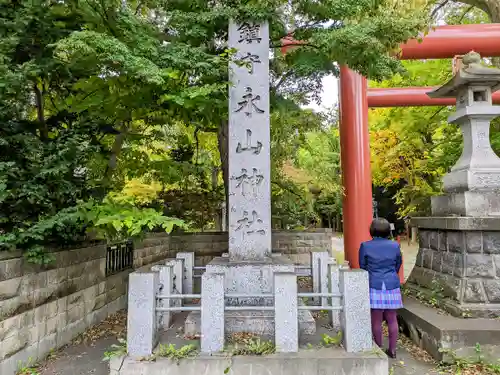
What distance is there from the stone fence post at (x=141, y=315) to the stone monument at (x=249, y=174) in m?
0.91

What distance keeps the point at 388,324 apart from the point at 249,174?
2541 millimetres

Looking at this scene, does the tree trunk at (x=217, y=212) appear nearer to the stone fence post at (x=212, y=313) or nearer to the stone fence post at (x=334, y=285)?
the stone fence post at (x=334, y=285)

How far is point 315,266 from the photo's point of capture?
5.39 m

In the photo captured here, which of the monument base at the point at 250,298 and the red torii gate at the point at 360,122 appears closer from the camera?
the monument base at the point at 250,298

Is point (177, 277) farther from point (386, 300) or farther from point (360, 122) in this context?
point (360, 122)

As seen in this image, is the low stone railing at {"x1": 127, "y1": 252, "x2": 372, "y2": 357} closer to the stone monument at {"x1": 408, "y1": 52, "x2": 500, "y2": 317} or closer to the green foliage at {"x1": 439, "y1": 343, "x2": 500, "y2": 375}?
the green foliage at {"x1": 439, "y1": 343, "x2": 500, "y2": 375}

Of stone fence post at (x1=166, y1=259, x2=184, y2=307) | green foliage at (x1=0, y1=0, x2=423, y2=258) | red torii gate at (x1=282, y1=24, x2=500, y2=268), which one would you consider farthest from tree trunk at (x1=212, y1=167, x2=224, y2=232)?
stone fence post at (x1=166, y1=259, x2=184, y2=307)

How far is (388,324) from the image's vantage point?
14.4 feet

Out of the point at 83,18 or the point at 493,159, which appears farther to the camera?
the point at 493,159

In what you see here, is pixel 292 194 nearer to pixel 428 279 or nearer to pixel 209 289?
pixel 428 279

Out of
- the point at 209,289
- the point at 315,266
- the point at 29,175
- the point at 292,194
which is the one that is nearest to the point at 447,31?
the point at 292,194

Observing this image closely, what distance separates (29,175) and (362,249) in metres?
4.12

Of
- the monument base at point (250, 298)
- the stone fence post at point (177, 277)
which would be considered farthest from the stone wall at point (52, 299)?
the monument base at point (250, 298)

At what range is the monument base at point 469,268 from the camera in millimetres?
4809
